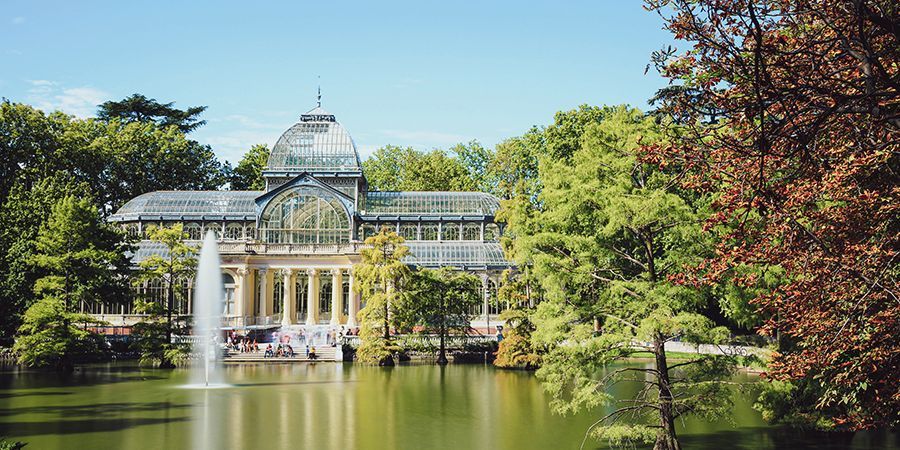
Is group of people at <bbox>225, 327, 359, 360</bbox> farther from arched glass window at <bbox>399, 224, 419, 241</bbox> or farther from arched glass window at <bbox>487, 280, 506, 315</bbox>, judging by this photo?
arched glass window at <bbox>399, 224, 419, 241</bbox>

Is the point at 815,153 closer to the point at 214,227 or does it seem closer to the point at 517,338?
the point at 517,338

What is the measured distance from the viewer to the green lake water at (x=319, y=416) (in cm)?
2086

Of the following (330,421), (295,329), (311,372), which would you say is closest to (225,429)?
(330,421)

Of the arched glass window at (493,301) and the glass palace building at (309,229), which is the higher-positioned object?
the glass palace building at (309,229)

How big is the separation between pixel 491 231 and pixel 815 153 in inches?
1982

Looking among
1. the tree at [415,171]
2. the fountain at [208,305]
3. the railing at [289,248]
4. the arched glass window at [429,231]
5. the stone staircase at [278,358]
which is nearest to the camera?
the fountain at [208,305]

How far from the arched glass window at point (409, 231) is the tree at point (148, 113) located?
102 feet

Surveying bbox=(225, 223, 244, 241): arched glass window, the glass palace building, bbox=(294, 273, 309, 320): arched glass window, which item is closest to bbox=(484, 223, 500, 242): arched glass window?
the glass palace building

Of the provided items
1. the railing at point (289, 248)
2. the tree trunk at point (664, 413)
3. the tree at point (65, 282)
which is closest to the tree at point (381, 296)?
the railing at point (289, 248)

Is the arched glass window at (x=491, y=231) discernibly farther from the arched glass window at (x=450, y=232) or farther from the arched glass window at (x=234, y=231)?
the arched glass window at (x=234, y=231)

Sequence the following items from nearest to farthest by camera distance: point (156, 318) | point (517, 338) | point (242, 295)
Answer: point (517, 338), point (156, 318), point (242, 295)

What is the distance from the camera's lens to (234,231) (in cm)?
5841

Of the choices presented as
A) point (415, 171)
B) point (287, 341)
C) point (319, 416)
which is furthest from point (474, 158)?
point (319, 416)

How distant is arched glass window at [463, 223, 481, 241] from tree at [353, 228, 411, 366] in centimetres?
1423
